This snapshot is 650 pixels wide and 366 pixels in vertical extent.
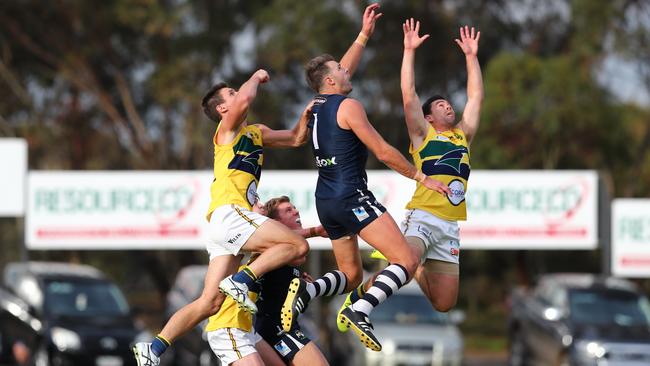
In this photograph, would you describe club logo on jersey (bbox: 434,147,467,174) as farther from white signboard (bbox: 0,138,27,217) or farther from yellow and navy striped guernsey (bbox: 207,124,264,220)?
white signboard (bbox: 0,138,27,217)

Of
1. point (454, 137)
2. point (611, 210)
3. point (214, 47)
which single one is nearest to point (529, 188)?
point (611, 210)

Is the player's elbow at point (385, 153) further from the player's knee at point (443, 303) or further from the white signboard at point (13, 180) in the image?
the white signboard at point (13, 180)

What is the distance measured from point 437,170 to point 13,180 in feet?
55.9

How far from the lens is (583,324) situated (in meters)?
22.3

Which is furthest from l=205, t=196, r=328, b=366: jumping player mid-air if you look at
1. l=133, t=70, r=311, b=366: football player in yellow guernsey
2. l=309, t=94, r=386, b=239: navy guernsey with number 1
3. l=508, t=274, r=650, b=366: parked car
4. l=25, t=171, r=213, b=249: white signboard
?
l=25, t=171, r=213, b=249: white signboard

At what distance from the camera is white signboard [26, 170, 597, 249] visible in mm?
26297

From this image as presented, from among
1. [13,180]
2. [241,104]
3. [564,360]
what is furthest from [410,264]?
[13,180]

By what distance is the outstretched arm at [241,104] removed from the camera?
1030cm

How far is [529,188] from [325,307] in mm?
15786

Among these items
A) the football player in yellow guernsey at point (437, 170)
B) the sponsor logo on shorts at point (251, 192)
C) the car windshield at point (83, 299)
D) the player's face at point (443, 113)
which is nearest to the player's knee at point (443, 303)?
the football player in yellow guernsey at point (437, 170)

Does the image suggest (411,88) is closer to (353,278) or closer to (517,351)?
(353,278)

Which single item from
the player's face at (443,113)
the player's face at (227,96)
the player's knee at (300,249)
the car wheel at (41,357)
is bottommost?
the car wheel at (41,357)

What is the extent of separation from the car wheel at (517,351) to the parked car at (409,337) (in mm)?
1700

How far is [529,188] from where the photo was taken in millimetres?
26297
